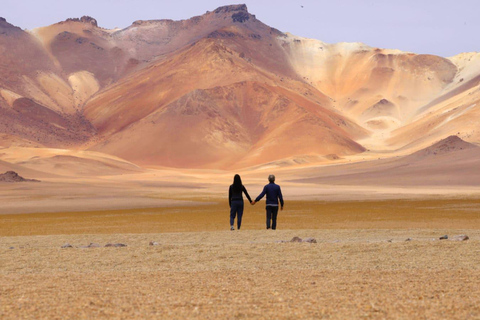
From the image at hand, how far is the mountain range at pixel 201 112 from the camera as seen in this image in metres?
141

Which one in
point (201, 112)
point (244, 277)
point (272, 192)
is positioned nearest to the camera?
point (244, 277)

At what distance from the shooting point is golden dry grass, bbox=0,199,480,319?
944 cm

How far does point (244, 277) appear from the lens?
12.1m

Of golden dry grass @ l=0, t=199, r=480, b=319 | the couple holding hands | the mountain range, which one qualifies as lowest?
golden dry grass @ l=0, t=199, r=480, b=319

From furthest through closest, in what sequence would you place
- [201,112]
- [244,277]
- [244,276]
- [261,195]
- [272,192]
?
1. [201,112]
2. [261,195]
3. [272,192]
4. [244,276]
5. [244,277]

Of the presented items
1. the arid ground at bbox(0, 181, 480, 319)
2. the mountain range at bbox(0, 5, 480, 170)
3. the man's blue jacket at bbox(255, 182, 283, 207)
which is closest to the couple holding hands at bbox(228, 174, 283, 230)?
the man's blue jacket at bbox(255, 182, 283, 207)

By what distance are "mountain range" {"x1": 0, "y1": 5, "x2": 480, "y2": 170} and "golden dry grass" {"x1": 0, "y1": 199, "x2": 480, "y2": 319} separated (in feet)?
338

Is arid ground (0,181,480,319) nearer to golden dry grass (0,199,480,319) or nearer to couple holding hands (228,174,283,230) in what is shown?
golden dry grass (0,199,480,319)

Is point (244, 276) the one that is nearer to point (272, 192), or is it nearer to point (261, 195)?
point (272, 192)

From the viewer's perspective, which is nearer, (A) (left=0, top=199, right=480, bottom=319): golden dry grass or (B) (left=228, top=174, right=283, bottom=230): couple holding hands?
(A) (left=0, top=199, right=480, bottom=319): golden dry grass

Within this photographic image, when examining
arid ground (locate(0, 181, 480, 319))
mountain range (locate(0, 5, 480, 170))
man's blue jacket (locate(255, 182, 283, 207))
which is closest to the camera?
arid ground (locate(0, 181, 480, 319))

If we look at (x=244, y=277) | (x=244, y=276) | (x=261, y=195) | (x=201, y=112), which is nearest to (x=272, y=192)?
(x=261, y=195)

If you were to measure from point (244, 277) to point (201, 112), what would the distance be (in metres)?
143

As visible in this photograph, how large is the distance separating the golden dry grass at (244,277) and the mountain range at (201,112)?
103m
